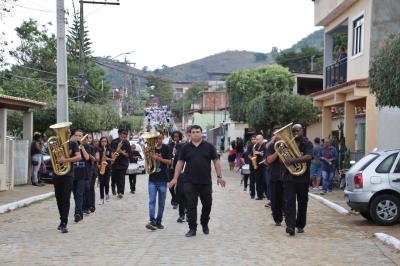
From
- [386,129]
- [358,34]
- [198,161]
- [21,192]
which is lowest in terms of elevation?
[21,192]

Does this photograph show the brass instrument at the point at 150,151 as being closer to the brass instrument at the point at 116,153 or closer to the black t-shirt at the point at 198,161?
the black t-shirt at the point at 198,161

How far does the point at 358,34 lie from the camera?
77.2 feet

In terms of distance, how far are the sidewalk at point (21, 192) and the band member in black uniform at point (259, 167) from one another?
21.3 ft

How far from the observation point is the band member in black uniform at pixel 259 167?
57.9ft

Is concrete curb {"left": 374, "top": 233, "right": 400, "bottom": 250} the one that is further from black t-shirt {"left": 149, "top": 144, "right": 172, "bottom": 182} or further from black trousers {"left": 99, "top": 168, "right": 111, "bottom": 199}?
black trousers {"left": 99, "top": 168, "right": 111, "bottom": 199}

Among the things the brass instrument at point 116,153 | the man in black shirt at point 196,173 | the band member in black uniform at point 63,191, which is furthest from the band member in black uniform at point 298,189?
the brass instrument at point 116,153

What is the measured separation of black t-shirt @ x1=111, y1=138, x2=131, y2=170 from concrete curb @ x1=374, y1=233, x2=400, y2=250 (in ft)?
26.8

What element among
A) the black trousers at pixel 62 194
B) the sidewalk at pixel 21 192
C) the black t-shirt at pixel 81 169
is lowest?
the sidewalk at pixel 21 192

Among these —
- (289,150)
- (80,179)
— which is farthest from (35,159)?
(289,150)

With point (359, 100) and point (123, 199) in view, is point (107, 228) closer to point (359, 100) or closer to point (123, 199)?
→ point (123, 199)

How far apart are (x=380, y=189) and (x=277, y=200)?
212cm

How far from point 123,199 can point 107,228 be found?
6.19 m

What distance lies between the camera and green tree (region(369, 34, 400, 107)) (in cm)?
1341

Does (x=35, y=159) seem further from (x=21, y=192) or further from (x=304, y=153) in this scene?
(x=304, y=153)
